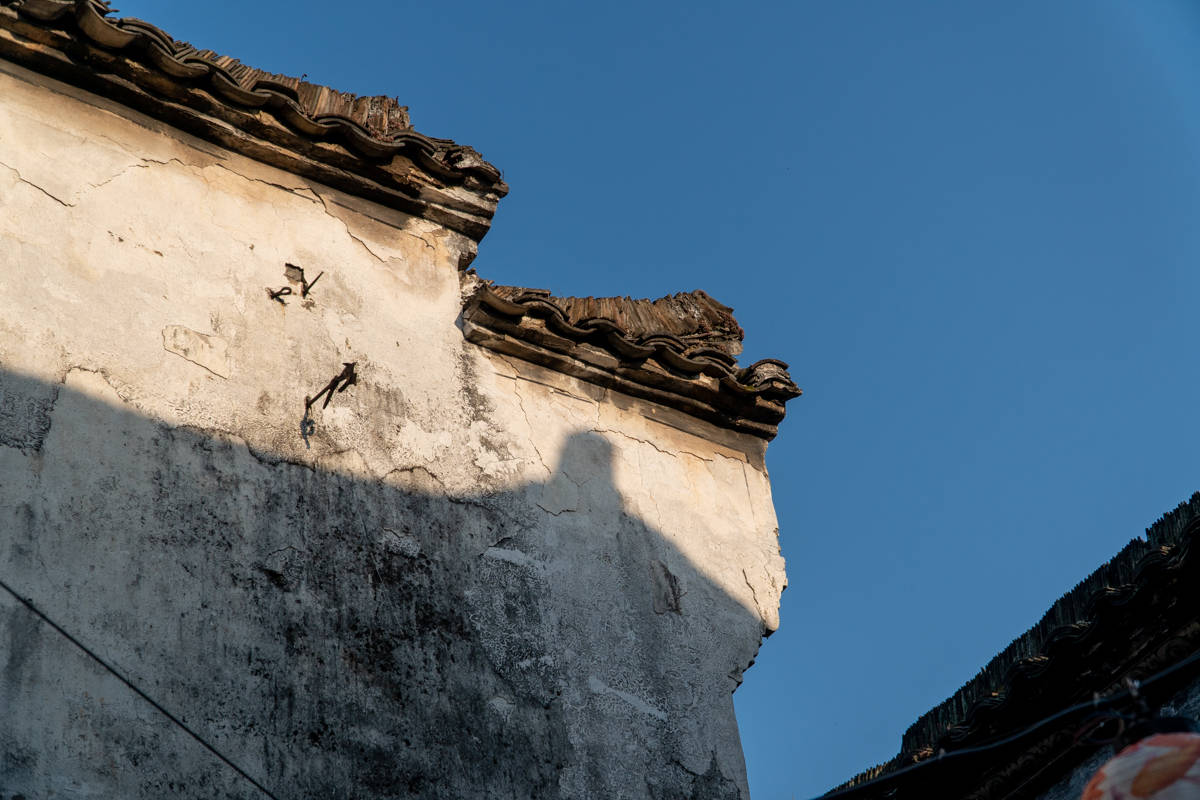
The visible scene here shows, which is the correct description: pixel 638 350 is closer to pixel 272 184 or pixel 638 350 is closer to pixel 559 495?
pixel 559 495

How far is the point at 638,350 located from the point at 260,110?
1995 millimetres

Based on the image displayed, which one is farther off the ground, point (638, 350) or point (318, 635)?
point (638, 350)

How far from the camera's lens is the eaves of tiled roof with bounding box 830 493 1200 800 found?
20.2 feet

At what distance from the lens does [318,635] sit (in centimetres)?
470

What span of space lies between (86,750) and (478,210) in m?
3.22

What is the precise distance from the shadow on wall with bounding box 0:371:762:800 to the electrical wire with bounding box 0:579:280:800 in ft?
0.07

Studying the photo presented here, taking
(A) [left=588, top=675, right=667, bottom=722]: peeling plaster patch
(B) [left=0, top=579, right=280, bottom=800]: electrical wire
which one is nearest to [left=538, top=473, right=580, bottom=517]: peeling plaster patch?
(A) [left=588, top=675, right=667, bottom=722]: peeling plaster patch

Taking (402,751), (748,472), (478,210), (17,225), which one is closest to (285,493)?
(402,751)

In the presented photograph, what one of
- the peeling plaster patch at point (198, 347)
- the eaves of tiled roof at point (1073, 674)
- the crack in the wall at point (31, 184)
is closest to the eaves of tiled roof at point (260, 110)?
the crack in the wall at point (31, 184)

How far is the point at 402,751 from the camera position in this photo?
461 centimetres

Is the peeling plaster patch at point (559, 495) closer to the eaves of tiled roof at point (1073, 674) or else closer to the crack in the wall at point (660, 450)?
the crack in the wall at point (660, 450)

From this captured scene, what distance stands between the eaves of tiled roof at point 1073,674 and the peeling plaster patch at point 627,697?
2.75 ft

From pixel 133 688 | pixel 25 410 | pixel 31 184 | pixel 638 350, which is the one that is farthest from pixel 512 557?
pixel 31 184

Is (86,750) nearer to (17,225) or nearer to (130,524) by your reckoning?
(130,524)
